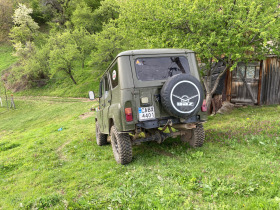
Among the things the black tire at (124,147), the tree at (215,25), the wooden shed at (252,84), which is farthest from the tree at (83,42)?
the black tire at (124,147)

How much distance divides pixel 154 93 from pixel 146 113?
491mm

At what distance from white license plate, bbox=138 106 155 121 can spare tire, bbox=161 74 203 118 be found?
0.31 m

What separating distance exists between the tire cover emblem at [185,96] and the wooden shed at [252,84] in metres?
8.09

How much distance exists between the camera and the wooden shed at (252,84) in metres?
11.3

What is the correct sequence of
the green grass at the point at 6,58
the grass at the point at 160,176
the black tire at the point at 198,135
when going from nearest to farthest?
the grass at the point at 160,176, the black tire at the point at 198,135, the green grass at the point at 6,58

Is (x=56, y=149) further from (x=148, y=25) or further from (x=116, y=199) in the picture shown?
(x=148, y=25)

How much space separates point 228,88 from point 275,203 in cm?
1056

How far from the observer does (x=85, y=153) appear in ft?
22.0

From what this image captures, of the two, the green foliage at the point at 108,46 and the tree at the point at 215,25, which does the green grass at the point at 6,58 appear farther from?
the tree at the point at 215,25

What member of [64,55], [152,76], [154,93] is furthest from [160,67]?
[64,55]

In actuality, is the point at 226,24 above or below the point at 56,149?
above

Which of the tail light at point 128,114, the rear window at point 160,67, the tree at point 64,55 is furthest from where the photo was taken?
the tree at point 64,55

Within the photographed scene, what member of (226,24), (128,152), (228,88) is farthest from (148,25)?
(128,152)

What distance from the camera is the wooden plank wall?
36.7 ft
